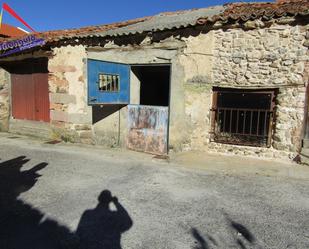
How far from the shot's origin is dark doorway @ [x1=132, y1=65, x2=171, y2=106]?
7588 millimetres

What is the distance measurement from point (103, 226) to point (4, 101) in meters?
8.30

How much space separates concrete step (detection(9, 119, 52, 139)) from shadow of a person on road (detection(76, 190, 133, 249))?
5.39m

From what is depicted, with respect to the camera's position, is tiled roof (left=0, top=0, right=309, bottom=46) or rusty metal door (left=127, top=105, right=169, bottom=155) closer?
tiled roof (left=0, top=0, right=309, bottom=46)

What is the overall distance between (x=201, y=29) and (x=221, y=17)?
508 mm

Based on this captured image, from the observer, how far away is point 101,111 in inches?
303

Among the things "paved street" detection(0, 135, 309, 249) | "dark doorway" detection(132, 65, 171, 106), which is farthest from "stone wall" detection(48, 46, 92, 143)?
"paved street" detection(0, 135, 309, 249)

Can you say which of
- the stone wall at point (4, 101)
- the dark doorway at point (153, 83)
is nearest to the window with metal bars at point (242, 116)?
the dark doorway at point (153, 83)

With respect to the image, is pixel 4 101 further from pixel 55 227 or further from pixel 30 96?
pixel 55 227

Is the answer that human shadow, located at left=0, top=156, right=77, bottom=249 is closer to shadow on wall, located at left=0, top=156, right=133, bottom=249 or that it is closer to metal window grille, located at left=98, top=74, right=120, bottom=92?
shadow on wall, located at left=0, top=156, right=133, bottom=249

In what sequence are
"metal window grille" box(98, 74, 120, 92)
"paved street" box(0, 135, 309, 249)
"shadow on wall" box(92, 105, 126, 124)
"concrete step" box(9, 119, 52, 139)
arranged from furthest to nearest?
"concrete step" box(9, 119, 52, 139)
"shadow on wall" box(92, 105, 126, 124)
"metal window grille" box(98, 74, 120, 92)
"paved street" box(0, 135, 309, 249)

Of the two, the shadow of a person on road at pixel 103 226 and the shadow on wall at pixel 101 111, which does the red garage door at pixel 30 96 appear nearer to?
the shadow on wall at pixel 101 111

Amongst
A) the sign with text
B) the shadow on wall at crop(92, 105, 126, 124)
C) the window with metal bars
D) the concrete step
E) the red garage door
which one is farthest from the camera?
the red garage door

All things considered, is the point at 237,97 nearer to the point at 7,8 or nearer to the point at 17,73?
the point at 17,73

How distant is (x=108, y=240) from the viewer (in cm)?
305
